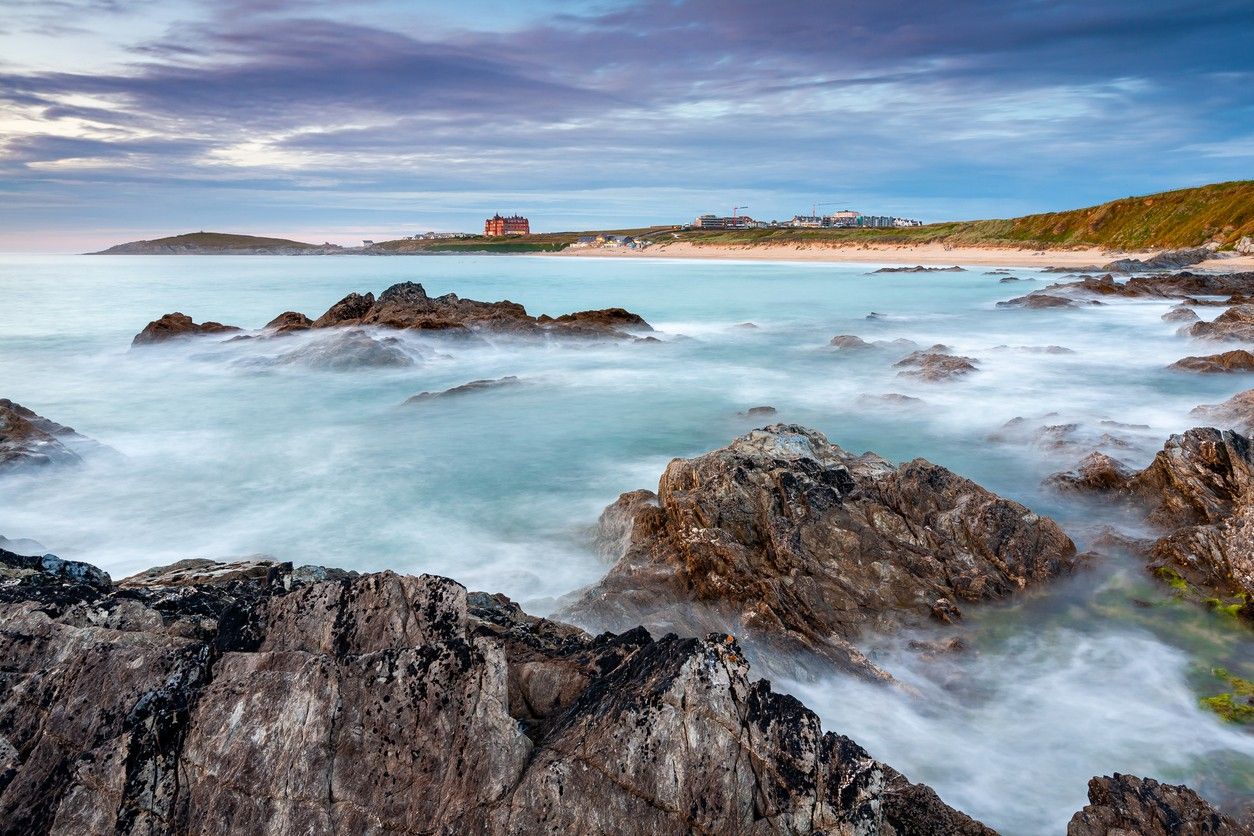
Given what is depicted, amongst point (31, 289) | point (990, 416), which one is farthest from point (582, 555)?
point (31, 289)

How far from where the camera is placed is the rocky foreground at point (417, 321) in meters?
27.9

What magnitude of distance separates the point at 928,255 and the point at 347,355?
88942 mm

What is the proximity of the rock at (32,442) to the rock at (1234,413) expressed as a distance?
66.7 feet

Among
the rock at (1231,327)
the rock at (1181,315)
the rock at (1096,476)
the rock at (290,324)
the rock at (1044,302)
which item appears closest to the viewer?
the rock at (1096,476)

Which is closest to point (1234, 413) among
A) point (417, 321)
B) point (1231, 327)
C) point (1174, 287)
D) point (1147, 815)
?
point (1147, 815)

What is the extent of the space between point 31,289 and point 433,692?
7548 cm

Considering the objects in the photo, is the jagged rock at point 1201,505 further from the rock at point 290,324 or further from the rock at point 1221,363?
the rock at point 290,324

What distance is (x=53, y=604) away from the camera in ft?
16.4

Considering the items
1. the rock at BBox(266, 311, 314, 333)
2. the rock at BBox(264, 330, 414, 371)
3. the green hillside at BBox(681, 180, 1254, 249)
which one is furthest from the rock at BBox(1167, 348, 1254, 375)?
the green hillside at BBox(681, 180, 1254, 249)

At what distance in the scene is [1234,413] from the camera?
576 inches

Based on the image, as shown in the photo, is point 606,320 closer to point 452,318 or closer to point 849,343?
point 452,318

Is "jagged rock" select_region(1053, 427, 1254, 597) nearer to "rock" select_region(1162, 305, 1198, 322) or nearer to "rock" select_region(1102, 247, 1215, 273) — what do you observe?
"rock" select_region(1162, 305, 1198, 322)

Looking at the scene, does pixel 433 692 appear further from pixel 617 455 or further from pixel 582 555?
pixel 617 455

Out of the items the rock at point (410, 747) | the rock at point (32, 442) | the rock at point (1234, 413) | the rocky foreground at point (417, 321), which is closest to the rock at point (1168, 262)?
the rocky foreground at point (417, 321)
